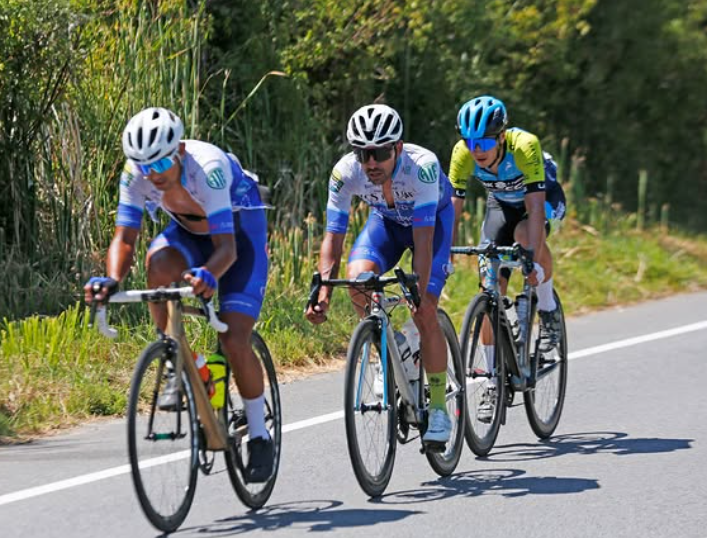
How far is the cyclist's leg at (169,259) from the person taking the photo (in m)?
6.46

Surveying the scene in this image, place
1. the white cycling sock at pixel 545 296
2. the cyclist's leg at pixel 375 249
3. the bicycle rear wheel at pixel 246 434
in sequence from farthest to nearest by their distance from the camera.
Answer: the white cycling sock at pixel 545 296
the cyclist's leg at pixel 375 249
the bicycle rear wheel at pixel 246 434

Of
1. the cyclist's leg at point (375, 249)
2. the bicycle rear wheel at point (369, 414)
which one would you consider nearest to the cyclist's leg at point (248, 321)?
the bicycle rear wheel at point (369, 414)

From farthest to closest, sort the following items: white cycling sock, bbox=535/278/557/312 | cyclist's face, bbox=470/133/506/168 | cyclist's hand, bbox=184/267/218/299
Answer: white cycling sock, bbox=535/278/557/312 < cyclist's face, bbox=470/133/506/168 < cyclist's hand, bbox=184/267/218/299

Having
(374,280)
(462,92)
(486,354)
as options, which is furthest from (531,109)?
(374,280)

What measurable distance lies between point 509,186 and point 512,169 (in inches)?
5.5

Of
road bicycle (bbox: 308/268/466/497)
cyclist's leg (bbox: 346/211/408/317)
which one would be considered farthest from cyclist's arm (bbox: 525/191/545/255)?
road bicycle (bbox: 308/268/466/497)

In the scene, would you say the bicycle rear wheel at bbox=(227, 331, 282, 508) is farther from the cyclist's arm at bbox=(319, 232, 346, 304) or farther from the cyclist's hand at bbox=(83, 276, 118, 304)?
the cyclist's hand at bbox=(83, 276, 118, 304)

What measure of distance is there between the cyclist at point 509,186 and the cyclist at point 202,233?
179 centimetres

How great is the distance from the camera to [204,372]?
6.32 meters

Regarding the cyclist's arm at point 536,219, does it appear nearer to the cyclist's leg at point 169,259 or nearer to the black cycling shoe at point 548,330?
the black cycling shoe at point 548,330

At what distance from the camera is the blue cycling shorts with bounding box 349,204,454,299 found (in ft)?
24.8

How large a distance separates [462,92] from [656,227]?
10.1 ft

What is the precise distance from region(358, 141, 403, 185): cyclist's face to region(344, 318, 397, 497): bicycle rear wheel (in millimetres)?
727

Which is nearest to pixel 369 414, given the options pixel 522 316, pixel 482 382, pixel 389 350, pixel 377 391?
pixel 377 391
